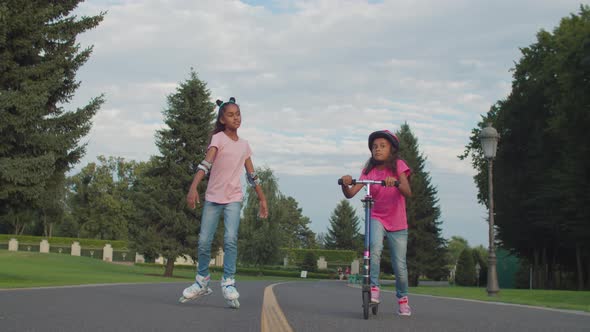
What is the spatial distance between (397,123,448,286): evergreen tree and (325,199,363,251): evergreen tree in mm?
53202

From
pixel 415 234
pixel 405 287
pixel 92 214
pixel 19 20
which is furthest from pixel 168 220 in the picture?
pixel 92 214

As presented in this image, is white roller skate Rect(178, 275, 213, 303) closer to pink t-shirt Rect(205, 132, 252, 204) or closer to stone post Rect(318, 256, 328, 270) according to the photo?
pink t-shirt Rect(205, 132, 252, 204)

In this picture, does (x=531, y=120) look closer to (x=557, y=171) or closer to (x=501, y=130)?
(x=501, y=130)

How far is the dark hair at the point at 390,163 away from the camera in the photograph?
26.6ft

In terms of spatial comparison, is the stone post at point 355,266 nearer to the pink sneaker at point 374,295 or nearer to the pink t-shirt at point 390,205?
the pink t-shirt at point 390,205

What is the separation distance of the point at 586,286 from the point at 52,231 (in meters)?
78.8

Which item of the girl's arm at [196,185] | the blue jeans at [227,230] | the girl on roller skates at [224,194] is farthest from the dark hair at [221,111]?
the blue jeans at [227,230]

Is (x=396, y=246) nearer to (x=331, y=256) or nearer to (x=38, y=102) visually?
(x=38, y=102)

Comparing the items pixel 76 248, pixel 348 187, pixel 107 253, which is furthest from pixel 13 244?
pixel 348 187

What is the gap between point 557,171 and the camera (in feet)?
119

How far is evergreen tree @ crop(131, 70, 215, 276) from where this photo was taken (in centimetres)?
4347

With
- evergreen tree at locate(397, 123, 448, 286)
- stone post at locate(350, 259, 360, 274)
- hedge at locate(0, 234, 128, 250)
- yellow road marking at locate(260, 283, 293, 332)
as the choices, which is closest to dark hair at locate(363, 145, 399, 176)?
yellow road marking at locate(260, 283, 293, 332)

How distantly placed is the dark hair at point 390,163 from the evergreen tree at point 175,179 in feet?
117

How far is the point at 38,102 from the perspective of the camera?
1888 centimetres
